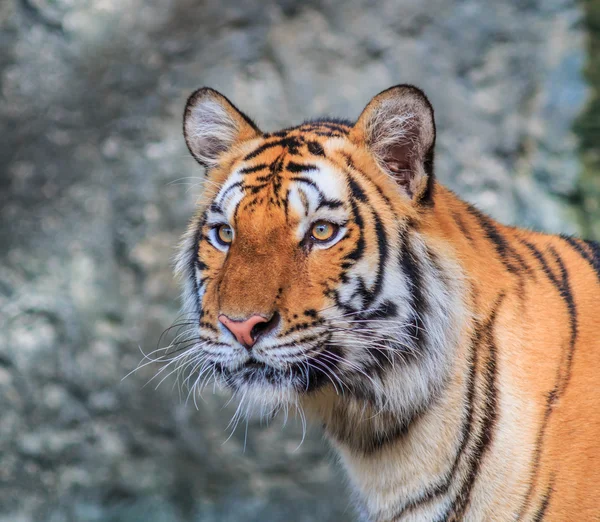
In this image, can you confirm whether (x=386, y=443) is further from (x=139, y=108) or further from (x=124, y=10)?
(x=124, y=10)

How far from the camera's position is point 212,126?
1797 mm

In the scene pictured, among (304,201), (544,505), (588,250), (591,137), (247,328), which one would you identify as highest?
(591,137)

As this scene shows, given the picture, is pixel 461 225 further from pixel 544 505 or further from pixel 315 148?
pixel 544 505

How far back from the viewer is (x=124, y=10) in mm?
3125

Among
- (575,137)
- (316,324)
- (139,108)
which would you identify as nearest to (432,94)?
(575,137)

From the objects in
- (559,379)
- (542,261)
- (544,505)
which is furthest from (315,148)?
(544,505)

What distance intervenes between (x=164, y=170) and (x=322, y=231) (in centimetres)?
185

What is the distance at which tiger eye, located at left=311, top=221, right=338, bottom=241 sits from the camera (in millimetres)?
1435

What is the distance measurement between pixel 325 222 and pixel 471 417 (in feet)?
1.67

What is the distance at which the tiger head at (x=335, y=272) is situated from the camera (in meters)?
1.37

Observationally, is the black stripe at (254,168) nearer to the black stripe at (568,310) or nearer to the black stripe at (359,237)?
the black stripe at (359,237)

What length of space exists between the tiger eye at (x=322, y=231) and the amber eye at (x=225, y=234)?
21 cm

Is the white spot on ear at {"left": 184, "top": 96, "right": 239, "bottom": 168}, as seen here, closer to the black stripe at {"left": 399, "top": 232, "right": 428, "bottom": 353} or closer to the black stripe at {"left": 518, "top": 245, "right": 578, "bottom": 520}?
the black stripe at {"left": 399, "top": 232, "right": 428, "bottom": 353}

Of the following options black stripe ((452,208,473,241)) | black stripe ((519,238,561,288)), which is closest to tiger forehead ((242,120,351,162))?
black stripe ((452,208,473,241))
